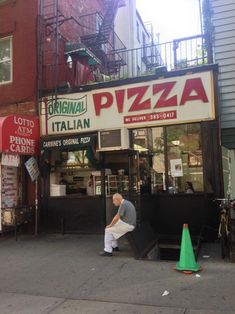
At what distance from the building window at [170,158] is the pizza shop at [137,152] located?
1.0 inches

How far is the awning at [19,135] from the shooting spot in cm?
1006

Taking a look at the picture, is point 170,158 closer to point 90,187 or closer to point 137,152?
point 137,152

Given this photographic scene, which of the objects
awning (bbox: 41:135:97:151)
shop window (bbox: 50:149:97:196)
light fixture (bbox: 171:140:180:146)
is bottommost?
shop window (bbox: 50:149:97:196)

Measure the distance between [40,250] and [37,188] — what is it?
2.71 metres

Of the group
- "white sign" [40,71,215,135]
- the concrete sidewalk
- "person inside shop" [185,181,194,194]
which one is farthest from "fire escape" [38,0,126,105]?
the concrete sidewalk

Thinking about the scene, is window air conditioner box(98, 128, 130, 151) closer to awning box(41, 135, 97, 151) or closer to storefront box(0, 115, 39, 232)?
awning box(41, 135, 97, 151)

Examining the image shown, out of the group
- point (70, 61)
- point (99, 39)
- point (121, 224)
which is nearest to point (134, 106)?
point (121, 224)

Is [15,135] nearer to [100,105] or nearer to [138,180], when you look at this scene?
[100,105]

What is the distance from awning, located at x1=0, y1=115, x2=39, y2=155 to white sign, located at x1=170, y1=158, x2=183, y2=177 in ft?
13.2

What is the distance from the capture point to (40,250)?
30.3 ft

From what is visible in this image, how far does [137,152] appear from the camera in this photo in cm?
1065

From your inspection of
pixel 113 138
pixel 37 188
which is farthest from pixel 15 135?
pixel 113 138

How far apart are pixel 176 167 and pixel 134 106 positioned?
6.60 ft

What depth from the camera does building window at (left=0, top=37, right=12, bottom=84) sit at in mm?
12602
